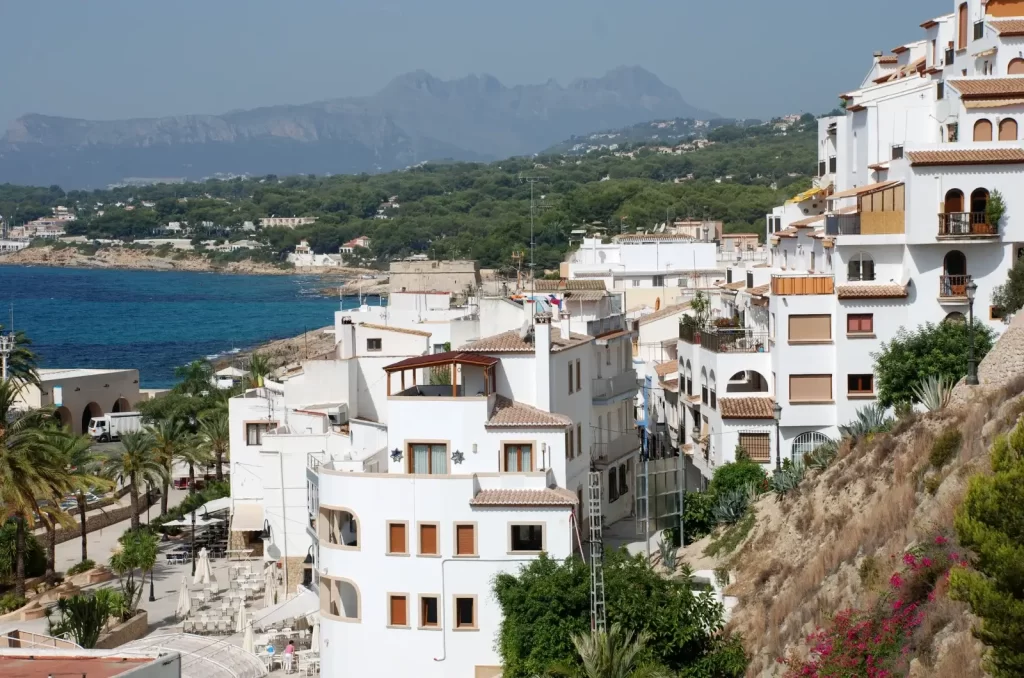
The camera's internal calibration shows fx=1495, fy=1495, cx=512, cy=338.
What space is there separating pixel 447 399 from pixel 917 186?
10.9m

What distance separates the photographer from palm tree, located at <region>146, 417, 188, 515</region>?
4191cm

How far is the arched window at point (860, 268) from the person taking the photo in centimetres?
3077

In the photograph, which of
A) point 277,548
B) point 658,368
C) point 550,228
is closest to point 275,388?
point 277,548

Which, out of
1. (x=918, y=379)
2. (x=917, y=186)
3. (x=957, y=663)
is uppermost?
(x=917, y=186)

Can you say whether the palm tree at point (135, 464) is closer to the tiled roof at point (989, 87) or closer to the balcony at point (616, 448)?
the balcony at point (616, 448)

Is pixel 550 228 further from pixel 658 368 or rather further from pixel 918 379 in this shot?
pixel 918 379

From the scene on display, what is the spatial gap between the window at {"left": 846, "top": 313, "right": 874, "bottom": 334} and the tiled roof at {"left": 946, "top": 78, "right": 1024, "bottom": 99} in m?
5.53

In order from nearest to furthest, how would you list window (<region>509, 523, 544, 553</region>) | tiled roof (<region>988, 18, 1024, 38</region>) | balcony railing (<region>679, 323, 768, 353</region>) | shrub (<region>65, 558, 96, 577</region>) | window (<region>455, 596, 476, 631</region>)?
window (<region>455, 596, 476, 631</region>)
window (<region>509, 523, 544, 553</region>)
balcony railing (<region>679, 323, 768, 353</region>)
tiled roof (<region>988, 18, 1024, 38</region>)
shrub (<region>65, 558, 96, 577</region>)

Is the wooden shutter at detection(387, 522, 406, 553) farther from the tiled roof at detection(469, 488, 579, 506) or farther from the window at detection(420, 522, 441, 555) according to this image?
the tiled roof at detection(469, 488, 579, 506)

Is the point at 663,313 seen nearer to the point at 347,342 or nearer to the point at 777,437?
the point at 347,342

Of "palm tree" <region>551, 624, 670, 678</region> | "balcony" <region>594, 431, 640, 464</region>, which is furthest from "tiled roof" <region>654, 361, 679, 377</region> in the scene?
"palm tree" <region>551, 624, 670, 678</region>

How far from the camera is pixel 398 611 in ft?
83.1

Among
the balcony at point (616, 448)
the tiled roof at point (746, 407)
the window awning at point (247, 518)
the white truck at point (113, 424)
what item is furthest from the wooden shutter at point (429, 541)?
the white truck at point (113, 424)

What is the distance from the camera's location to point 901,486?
22094 millimetres
